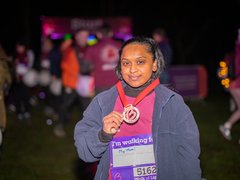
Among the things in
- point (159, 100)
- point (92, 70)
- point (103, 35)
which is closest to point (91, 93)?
point (92, 70)

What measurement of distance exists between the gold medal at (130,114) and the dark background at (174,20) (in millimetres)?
24631

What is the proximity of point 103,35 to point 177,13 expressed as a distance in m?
20.3

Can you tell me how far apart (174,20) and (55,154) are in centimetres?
2123

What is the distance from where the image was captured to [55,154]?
8250mm

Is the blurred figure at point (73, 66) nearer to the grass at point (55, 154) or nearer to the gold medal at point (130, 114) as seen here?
the grass at point (55, 154)

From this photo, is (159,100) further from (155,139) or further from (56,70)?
(56,70)

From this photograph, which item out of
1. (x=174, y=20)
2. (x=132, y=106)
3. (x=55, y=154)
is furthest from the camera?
(x=174, y=20)

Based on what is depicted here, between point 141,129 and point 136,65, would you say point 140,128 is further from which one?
point 136,65

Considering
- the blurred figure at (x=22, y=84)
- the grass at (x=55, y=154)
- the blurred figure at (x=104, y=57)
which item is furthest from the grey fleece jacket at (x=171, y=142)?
the blurred figure at (x=22, y=84)

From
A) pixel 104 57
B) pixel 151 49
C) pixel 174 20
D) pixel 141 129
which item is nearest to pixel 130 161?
pixel 141 129

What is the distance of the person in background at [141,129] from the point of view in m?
2.93

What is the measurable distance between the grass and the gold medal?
4.11m

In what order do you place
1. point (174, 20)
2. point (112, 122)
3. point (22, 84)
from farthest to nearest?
point (174, 20) → point (22, 84) → point (112, 122)

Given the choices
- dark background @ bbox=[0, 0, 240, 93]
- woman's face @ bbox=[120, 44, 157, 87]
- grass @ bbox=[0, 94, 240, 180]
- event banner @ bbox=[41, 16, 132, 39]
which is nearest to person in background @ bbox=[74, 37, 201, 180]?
woman's face @ bbox=[120, 44, 157, 87]
